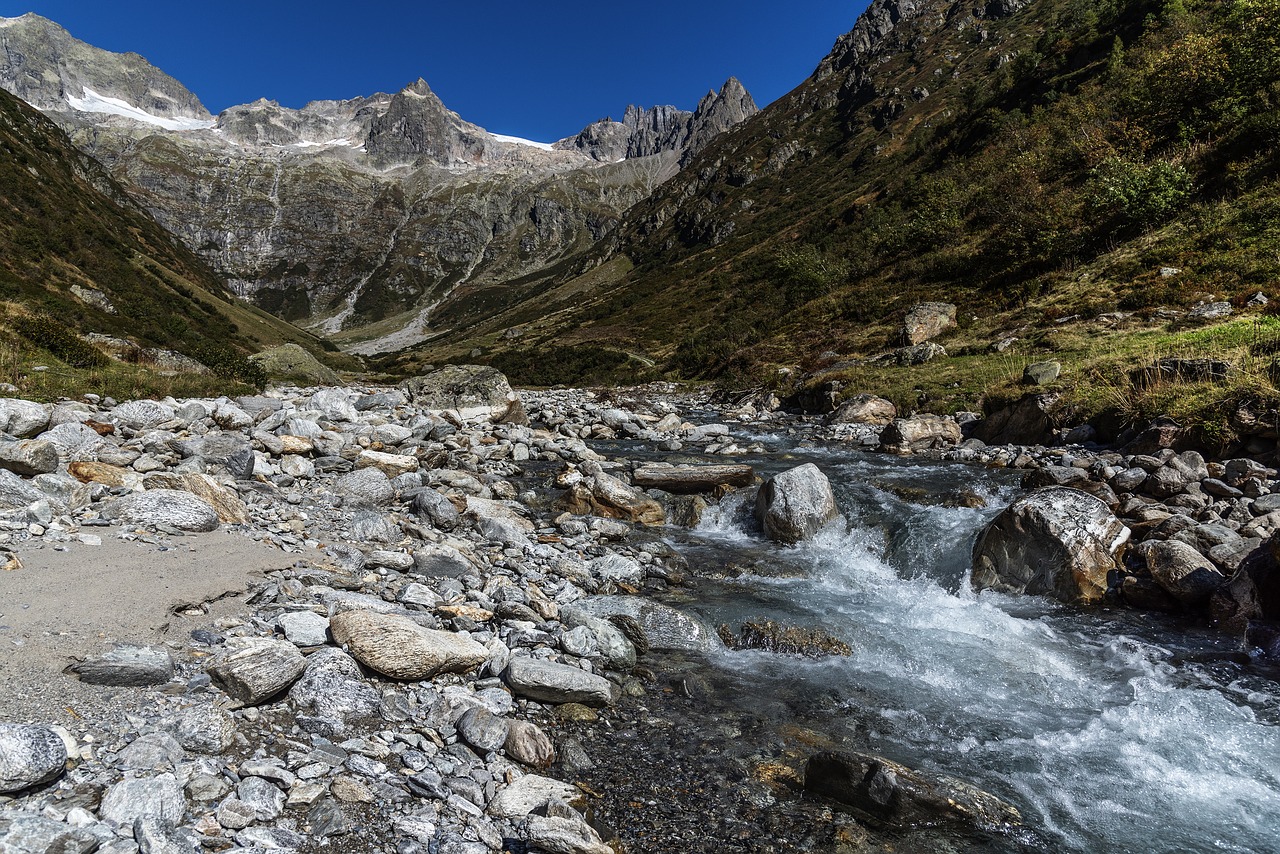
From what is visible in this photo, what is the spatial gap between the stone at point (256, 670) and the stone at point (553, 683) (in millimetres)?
1992

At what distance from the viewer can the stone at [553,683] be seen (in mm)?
6039

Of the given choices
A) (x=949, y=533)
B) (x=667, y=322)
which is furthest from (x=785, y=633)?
(x=667, y=322)

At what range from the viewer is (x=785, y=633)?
8.05 metres

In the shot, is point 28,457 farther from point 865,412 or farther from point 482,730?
point 865,412

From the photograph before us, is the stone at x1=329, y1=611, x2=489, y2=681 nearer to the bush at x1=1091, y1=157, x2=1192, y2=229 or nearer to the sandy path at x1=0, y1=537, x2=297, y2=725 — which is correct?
the sandy path at x1=0, y1=537, x2=297, y2=725

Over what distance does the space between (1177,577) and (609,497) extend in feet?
32.7

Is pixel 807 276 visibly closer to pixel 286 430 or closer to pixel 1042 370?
pixel 1042 370

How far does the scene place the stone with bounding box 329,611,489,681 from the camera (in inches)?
219

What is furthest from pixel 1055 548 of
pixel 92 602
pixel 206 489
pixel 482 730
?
pixel 206 489

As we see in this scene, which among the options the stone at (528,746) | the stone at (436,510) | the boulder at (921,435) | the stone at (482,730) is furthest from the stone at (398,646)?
the boulder at (921,435)

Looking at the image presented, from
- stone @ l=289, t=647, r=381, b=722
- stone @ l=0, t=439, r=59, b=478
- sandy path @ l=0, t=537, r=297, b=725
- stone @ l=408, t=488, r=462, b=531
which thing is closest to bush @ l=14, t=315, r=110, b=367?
stone @ l=0, t=439, r=59, b=478

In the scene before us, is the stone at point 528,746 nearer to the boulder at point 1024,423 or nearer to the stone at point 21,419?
the stone at point 21,419

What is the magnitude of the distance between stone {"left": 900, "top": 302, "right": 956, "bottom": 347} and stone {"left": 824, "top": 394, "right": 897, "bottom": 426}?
10.6 m

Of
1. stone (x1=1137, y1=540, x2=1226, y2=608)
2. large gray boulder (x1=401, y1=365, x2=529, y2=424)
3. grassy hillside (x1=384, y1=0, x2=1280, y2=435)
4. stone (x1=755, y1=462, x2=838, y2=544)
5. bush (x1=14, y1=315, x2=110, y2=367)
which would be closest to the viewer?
stone (x1=1137, y1=540, x2=1226, y2=608)
